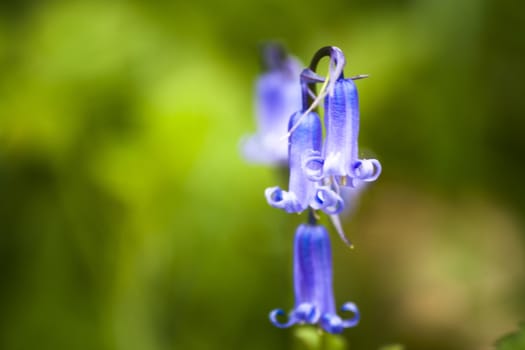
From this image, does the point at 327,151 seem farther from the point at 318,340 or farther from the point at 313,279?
the point at 318,340

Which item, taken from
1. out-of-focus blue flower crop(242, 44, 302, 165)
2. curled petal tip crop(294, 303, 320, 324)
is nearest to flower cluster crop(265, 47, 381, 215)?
curled petal tip crop(294, 303, 320, 324)

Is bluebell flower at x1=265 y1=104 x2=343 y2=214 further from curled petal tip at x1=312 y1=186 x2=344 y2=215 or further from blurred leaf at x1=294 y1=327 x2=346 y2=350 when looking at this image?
blurred leaf at x1=294 y1=327 x2=346 y2=350

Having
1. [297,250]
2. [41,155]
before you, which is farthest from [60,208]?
[297,250]

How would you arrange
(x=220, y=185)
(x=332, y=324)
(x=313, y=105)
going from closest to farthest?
(x=313, y=105)
(x=332, y=324)
(x=220, y=185)

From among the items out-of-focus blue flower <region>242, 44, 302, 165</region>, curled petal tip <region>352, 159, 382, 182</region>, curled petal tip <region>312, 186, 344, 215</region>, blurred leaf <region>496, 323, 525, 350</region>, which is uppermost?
out-of-focus blue flower <region>242, 44, 302, 165</region>

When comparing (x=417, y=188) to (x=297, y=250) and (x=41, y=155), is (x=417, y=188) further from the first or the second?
(x=297, y=250)

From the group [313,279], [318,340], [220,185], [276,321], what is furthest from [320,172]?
[220,185]
